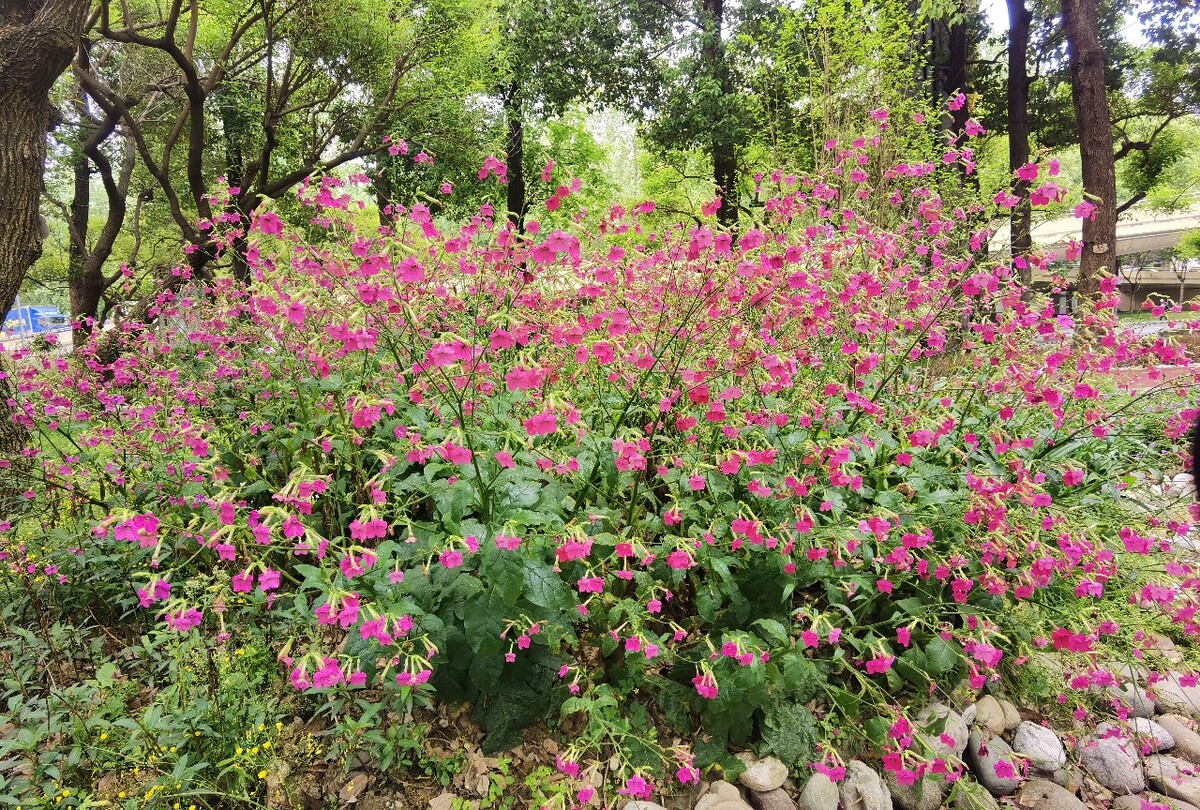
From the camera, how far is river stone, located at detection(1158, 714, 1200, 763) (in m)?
2.73

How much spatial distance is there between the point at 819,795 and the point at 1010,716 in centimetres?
107

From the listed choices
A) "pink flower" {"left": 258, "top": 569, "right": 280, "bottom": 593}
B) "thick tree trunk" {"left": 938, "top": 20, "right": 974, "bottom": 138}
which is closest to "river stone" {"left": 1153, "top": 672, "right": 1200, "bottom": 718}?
"pink flower" {"left": 258, "top": 569, "right": 280, "bottom": 593}

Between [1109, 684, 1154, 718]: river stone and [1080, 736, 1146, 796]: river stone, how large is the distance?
0.65 feet

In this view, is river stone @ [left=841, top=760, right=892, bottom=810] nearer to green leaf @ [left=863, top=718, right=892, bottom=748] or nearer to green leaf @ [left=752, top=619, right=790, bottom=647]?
green leaf @ [left=863, top=718, right=892, bottom=748]

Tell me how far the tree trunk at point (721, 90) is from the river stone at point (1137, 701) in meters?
9.72

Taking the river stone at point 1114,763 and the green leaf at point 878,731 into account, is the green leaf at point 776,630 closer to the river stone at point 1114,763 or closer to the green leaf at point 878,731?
the green leaf at point 878,731

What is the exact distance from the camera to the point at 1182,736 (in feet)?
9.14

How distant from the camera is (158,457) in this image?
305 cm

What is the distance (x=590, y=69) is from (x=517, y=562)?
12284 millimetres

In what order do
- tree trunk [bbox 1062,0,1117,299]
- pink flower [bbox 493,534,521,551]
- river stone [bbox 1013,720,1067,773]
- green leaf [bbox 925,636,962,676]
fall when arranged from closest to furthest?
pink flower [bbox 493,534,521,551]
green leaf [bbox 925,636,962,676]
river stone [bbox 1013,720,1067,773]
tree trunk [bbox 1062,0,1117,299]

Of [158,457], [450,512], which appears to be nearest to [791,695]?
[450,512]

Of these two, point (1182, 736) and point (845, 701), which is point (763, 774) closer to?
point (845, 701)

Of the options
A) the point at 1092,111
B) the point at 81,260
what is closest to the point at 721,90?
the point at 1092,111

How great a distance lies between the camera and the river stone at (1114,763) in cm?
261
